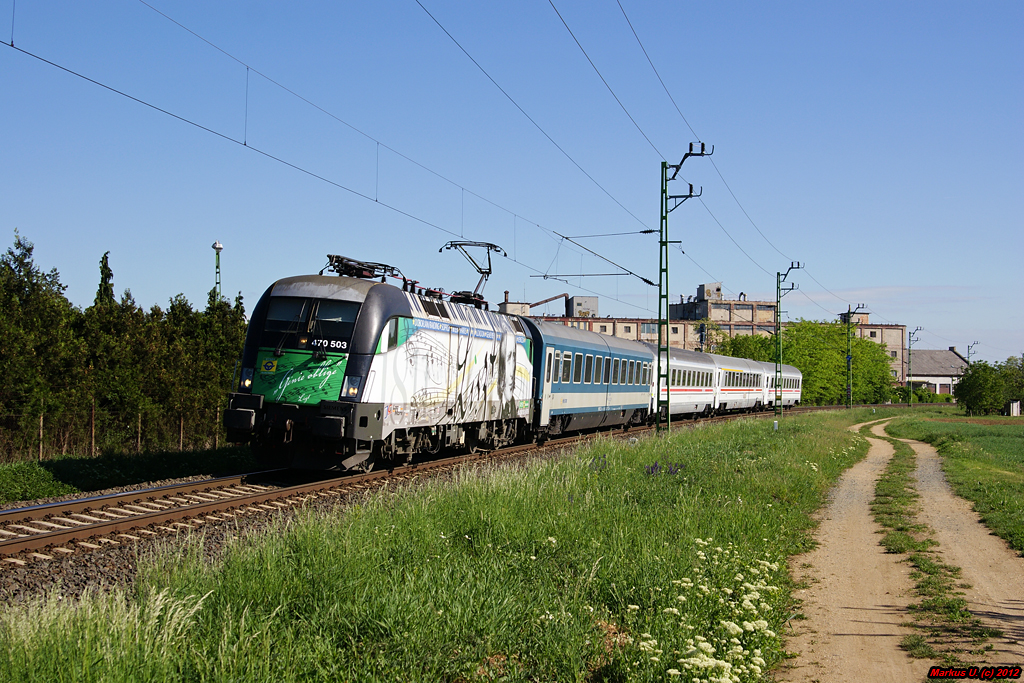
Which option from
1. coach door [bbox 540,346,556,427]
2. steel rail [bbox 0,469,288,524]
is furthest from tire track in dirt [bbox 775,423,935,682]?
coach door [bbox 540,346,556,427]

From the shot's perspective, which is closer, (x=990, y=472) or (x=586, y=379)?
(x=990, y=472)

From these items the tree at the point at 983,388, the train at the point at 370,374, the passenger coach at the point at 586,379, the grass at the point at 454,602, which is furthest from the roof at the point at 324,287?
the tree at the point at 983,388

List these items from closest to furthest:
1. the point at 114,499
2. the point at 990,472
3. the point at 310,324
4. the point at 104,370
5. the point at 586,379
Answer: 1. the point at 114,499
2. the point at 310,324
3. the point at 990,472
4. the point at 104,370
5. the point at 586,379

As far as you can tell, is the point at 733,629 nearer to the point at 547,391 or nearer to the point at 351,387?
the point at 351,387

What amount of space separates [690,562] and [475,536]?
2.25 metres

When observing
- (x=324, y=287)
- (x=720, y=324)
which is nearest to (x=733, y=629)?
(x=324, y=287)

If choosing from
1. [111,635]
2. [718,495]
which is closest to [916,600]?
[718,495]

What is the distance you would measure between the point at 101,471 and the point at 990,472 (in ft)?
67.2

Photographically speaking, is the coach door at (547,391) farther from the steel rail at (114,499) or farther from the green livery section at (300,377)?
the steel rail at (114,499)

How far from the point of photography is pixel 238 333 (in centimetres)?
2761

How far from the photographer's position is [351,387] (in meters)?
13.9

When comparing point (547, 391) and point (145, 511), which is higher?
point (547, 391)

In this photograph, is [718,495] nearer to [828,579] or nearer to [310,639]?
[828,579]

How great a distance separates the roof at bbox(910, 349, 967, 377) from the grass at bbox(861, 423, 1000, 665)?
147 meters
